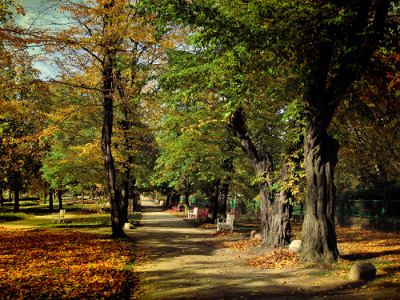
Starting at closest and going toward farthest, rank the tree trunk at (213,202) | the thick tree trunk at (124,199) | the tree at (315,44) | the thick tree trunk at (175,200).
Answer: the tree at (315,44) < the thick tree trunk at (124,199) < the tree trunk at (213,202) < the thick tree trunk at (175,200)

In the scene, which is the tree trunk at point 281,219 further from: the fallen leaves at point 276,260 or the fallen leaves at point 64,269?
the fallen leaves at point 64,269

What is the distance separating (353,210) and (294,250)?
1346 cm

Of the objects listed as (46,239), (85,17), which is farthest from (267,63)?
(46,239)

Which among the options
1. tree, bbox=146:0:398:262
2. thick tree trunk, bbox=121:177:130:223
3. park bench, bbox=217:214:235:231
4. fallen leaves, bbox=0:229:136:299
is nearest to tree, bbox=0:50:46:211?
thick tree trunk, bbox=121:177:130:223

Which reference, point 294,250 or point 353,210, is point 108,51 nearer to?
point 294,250

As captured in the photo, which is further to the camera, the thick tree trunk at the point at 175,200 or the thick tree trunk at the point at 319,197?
the thick tree trunk at the point at 175,200

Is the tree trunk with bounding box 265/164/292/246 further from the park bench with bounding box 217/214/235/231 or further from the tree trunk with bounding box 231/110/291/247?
the park bench with bounding box 217/214/235/231

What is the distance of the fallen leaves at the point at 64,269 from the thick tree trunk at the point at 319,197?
5.11 meters

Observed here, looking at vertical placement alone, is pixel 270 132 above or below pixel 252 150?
above

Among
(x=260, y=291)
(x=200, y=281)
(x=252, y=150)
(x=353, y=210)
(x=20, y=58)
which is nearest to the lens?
(x=260, y=291)

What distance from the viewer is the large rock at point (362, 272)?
6.83m

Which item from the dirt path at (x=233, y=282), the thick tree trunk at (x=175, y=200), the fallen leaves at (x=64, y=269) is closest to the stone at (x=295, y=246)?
the dirt path at (x=233, y=282)

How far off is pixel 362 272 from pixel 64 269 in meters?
7.08

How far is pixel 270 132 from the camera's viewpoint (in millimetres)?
17500
